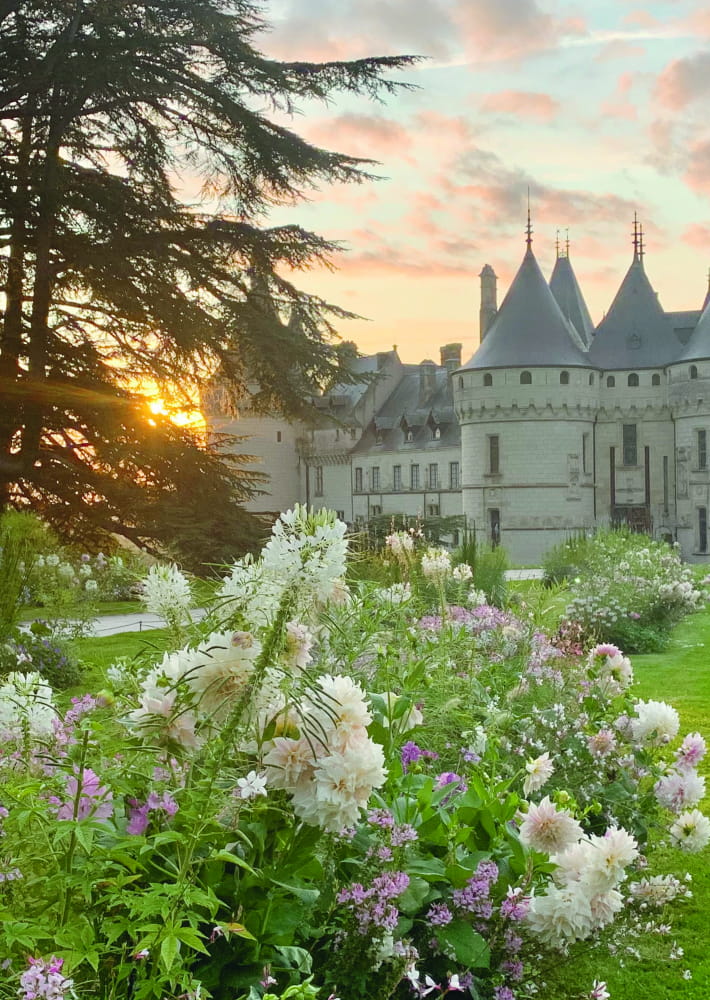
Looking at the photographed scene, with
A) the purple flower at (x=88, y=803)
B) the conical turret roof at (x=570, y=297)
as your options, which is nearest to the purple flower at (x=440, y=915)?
the purple flower at (x=88, y=803)

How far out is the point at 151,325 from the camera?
16.9 meters

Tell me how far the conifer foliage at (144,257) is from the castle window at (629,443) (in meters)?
25.4

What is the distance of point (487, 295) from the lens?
47250mm

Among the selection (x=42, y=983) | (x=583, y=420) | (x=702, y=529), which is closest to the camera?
(x=42, y=983)

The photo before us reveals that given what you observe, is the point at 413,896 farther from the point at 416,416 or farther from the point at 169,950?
the point at 416,416

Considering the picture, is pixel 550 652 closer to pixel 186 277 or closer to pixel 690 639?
pixel 690 639

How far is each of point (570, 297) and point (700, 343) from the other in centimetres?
867

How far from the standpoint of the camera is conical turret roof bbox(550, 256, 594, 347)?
4638 cm

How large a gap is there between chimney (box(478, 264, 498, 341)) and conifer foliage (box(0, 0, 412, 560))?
30.3m

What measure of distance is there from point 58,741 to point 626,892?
2.12 metres

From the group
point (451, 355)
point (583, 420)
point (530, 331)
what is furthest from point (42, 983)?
point (451, 355)

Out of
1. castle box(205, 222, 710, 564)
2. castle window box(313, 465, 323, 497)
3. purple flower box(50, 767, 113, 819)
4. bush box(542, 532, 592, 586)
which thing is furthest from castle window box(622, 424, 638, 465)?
purple flower box(50, 767, 113, 819)

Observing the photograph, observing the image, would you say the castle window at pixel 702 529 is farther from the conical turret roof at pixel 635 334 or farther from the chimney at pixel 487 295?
the chimney at pixel 487 295

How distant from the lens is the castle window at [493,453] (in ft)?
129
